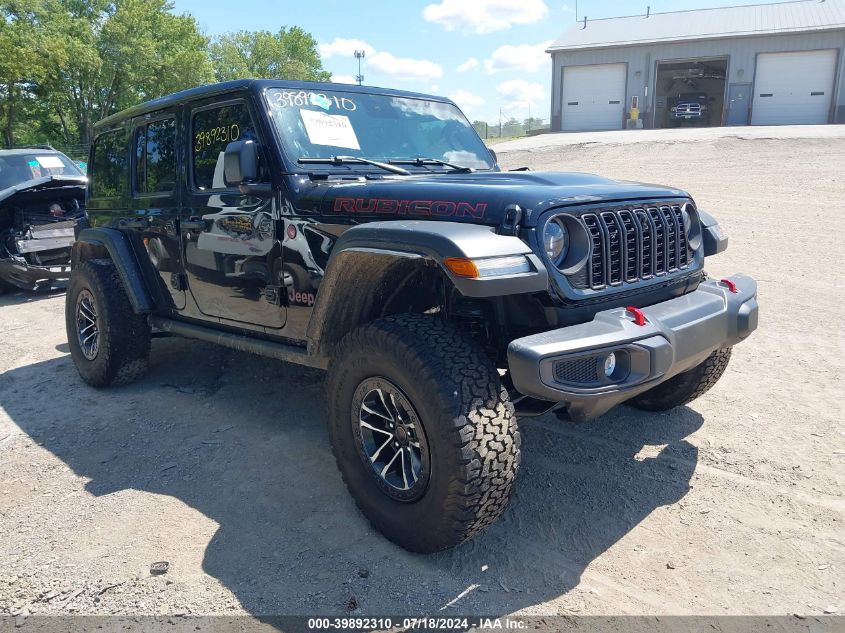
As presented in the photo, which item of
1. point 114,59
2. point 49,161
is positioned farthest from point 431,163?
point 114,59

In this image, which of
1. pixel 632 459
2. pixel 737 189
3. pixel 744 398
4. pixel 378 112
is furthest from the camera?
pixel 737 189

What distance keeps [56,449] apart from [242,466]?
1.26m

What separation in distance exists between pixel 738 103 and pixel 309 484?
3025cm

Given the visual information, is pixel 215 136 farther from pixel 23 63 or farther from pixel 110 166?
pixel 23 63

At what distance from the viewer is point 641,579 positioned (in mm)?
2566

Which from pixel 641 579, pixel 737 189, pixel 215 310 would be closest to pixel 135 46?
pixel 737 189

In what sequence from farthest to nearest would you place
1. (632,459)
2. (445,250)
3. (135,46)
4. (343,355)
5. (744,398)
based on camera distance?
(135,46) → (744,398) → (632,459) → (343,355) → (445,250)

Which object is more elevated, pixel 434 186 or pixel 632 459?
pixel 434 186

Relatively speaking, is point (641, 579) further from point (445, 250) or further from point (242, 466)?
point (242, 466)

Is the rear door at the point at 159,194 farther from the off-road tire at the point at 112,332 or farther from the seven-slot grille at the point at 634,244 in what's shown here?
the seven-slot grille at the point at 634,244

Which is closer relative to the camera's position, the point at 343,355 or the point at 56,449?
the point at 343,355

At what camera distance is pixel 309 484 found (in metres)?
3.40

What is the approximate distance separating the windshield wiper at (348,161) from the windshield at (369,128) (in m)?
0.03

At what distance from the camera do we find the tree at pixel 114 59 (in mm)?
31688
